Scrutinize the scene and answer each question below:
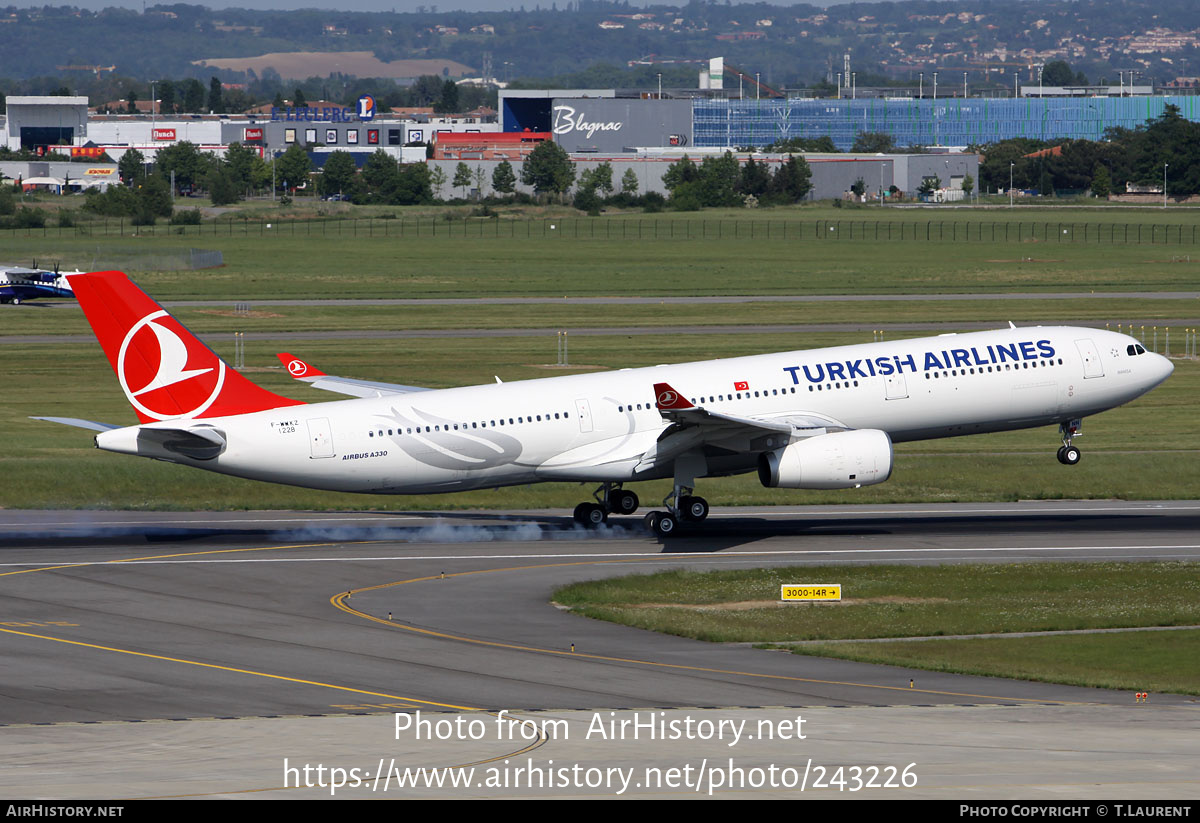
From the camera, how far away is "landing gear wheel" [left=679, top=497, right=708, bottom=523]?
49000mm

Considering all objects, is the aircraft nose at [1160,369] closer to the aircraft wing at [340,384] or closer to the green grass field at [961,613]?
the green grass field at [961,613]

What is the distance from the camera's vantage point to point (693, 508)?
4922 cm

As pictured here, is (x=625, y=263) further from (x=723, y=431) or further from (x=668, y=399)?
(x=668, y=399)

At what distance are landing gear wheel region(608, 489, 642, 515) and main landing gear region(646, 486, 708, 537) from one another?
91.1 inches

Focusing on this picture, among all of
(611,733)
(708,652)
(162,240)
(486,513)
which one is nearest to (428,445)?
(486,513)

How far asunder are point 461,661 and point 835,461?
16586 mm

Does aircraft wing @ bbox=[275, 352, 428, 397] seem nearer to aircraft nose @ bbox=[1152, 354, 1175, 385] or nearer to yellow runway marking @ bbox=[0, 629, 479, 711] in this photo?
yellow runway marking @ bbox=[0, 629, 479, 711]

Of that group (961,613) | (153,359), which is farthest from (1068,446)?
(153,359)

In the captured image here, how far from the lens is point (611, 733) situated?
1042 inches

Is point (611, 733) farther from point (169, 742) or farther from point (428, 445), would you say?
point (428, 445)

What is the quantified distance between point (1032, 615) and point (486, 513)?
70.9 ft

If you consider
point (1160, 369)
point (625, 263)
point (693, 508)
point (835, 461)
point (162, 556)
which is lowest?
point (162, 556)

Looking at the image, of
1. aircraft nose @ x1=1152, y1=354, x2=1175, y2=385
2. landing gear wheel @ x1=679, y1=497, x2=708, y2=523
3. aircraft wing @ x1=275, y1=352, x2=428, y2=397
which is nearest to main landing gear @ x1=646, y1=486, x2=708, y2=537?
landing gear wheel @ x1=679, y1=497, x2=708, y2=523

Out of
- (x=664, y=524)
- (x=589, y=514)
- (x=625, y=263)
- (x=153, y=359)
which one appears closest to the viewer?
(x=153, y=359)
